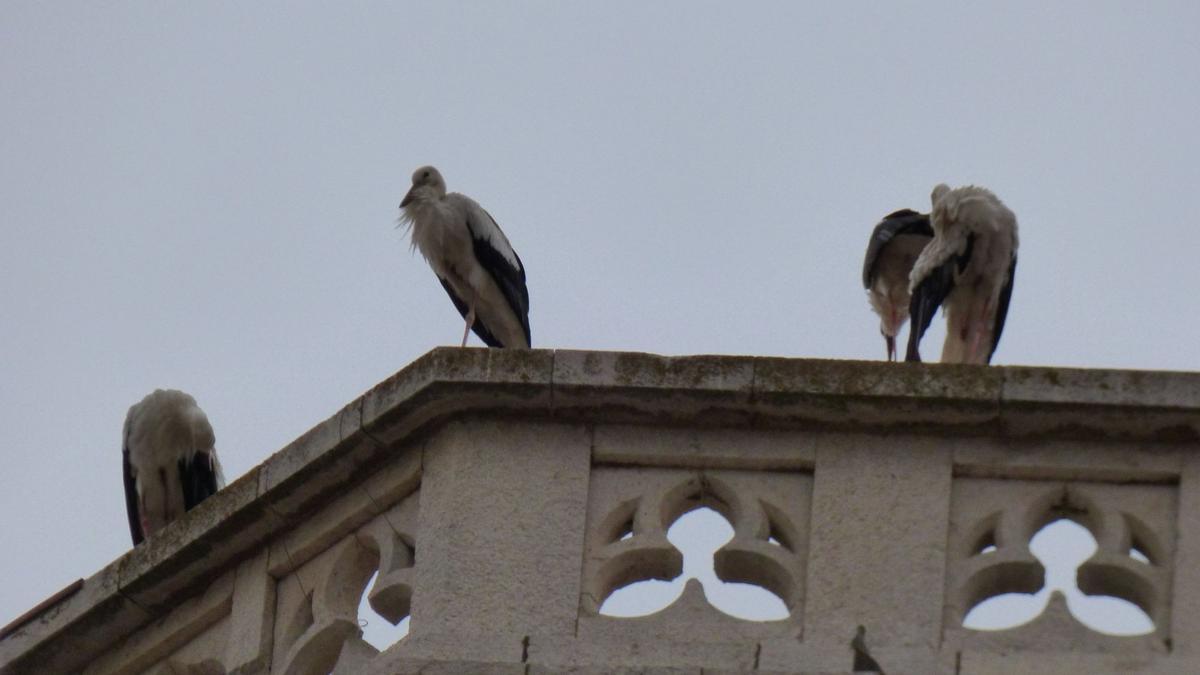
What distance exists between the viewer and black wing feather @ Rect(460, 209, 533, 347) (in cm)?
1692

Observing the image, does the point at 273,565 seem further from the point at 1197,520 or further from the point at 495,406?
the point at 1197,520

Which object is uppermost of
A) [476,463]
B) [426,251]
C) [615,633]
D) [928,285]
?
[426,251]

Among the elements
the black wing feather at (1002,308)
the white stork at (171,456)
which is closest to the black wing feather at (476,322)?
the white stork at (171,456)

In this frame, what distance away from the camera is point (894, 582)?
779 centimetres

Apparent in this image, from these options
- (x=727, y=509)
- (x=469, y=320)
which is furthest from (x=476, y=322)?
(x=727, y=509)

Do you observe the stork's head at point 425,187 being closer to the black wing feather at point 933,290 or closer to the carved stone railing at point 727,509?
the black wing feather at point 933,290

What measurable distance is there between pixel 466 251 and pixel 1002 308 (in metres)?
4.57

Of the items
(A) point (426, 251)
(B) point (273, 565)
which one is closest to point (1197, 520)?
(B) point (273, 565)

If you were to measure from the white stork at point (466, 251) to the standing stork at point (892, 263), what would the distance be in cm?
239

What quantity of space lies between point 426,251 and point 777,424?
8876 millimetres

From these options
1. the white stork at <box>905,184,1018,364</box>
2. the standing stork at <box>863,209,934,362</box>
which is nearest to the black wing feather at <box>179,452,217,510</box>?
the standing stork at <box>863,209,934,362</box>

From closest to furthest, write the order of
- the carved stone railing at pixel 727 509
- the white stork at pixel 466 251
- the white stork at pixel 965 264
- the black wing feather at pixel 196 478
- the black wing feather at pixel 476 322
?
the carved stone railing at pixel 727 509
the white stork at pixel 965 264
the black wing feather at pixel 196 478
the white stork at pixel 466 251
the black wing feather at pixel 476 322

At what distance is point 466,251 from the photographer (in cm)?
1686

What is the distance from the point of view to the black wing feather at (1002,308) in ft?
42.8
